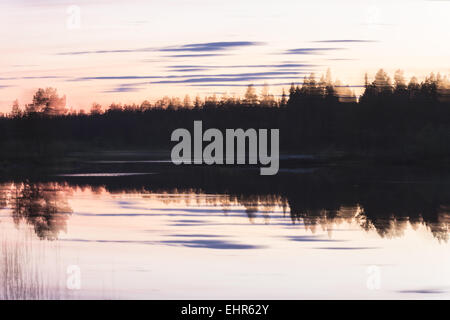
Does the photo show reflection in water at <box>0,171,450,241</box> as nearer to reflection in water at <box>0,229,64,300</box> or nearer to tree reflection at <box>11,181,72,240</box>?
tree reflection at <box>11,181,72,240</box>

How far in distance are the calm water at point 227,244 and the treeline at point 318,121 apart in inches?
1911

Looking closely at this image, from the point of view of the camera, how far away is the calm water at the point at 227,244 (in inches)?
710

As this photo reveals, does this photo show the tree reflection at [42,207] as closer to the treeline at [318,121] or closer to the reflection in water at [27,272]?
the reflection in water at [27,272]

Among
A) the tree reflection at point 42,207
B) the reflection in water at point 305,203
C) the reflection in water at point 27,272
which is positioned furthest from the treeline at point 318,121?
the reflection in water at point 27,272

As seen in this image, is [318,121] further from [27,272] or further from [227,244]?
[27,272]

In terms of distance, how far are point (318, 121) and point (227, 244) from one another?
105956 millimetres

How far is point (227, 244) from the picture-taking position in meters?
23.9

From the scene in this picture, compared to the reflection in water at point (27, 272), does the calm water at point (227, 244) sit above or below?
below

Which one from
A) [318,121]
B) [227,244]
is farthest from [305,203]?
[318,121]

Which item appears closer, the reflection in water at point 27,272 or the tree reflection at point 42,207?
the reflection in water at point 27,272

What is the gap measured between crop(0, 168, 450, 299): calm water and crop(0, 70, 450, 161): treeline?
159 feet

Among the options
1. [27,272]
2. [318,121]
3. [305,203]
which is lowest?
[305,203]

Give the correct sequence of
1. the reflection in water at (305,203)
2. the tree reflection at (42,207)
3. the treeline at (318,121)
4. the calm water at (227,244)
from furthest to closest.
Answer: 1. the treeline at (318,121)
2. the reflection in water at (305,203)
3. the tree reflection at (42,207)
4. the calm water at (227,244)
